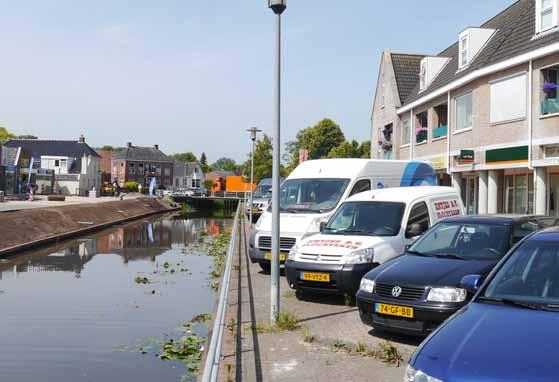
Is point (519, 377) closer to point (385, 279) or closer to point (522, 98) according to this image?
point (385, 279)

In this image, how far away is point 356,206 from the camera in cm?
1084

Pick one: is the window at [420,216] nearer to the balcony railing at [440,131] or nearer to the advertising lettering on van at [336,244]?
the advertising lettering on van at [336,244]

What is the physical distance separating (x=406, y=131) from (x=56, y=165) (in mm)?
58710

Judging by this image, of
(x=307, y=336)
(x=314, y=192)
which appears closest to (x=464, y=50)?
(x=314, y=192)

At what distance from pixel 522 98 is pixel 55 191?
205 feet

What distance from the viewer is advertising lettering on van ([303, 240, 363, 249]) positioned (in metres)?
9.33

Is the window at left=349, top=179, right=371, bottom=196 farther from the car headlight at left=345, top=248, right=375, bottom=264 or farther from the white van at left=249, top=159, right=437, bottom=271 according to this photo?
the car headlight at left=345, top=248, right=375, bottom=264

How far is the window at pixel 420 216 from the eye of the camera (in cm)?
1031

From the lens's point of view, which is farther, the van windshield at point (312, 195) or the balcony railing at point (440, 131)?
the balcony railing at point (440, 131)

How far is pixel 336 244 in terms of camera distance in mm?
9453

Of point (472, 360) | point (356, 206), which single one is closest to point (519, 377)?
point (472, 360)

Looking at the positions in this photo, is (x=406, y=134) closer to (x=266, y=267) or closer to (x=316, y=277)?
(x=266, y=267)

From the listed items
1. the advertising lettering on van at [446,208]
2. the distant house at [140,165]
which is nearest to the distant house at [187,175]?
the distant house at [140,165]

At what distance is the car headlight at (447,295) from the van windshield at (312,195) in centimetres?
625
